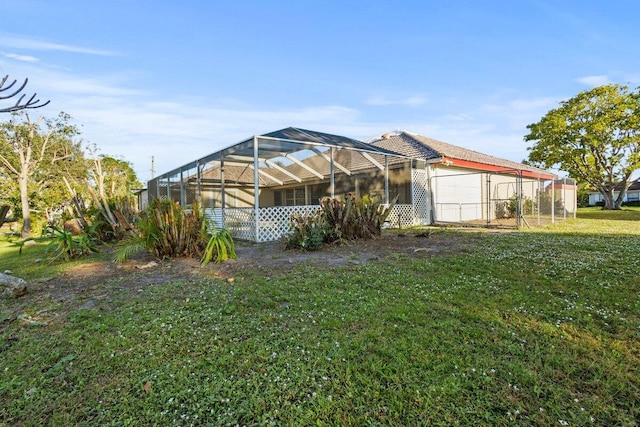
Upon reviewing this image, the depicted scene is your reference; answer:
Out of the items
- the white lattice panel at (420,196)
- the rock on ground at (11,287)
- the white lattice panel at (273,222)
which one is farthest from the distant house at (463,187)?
the rock on ground at (11,287)

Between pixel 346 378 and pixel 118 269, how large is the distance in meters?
5.13

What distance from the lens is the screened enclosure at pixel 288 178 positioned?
31.4 feet

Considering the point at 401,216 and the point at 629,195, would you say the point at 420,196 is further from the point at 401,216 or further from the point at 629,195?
the point at 629,195

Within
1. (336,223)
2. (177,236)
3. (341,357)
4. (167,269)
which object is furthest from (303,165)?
(341,357)

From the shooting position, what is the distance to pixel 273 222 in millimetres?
9500

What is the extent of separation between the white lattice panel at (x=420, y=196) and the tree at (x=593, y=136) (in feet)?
45.4

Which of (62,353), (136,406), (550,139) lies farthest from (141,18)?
(550,139)

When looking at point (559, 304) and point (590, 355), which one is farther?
point (559, 304)

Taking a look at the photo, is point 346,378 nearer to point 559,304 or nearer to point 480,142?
point 559,304

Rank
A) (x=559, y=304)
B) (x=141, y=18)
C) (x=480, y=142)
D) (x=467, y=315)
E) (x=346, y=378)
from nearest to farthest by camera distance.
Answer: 1. (x=346, y=378)
2. (x=467, y=315)
3. (x=559, y=304)
4. (x=141, y=18)
5. (x=480, y=142)

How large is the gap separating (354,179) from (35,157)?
1957cm

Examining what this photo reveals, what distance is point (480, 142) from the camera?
22.4 metres

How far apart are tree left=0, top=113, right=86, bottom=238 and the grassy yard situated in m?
17.5

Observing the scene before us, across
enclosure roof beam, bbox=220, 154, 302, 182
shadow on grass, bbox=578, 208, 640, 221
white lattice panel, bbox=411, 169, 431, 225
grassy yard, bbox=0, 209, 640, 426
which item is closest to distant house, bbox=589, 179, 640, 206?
shadow on grass, bbox=578, 208, 640, 221
